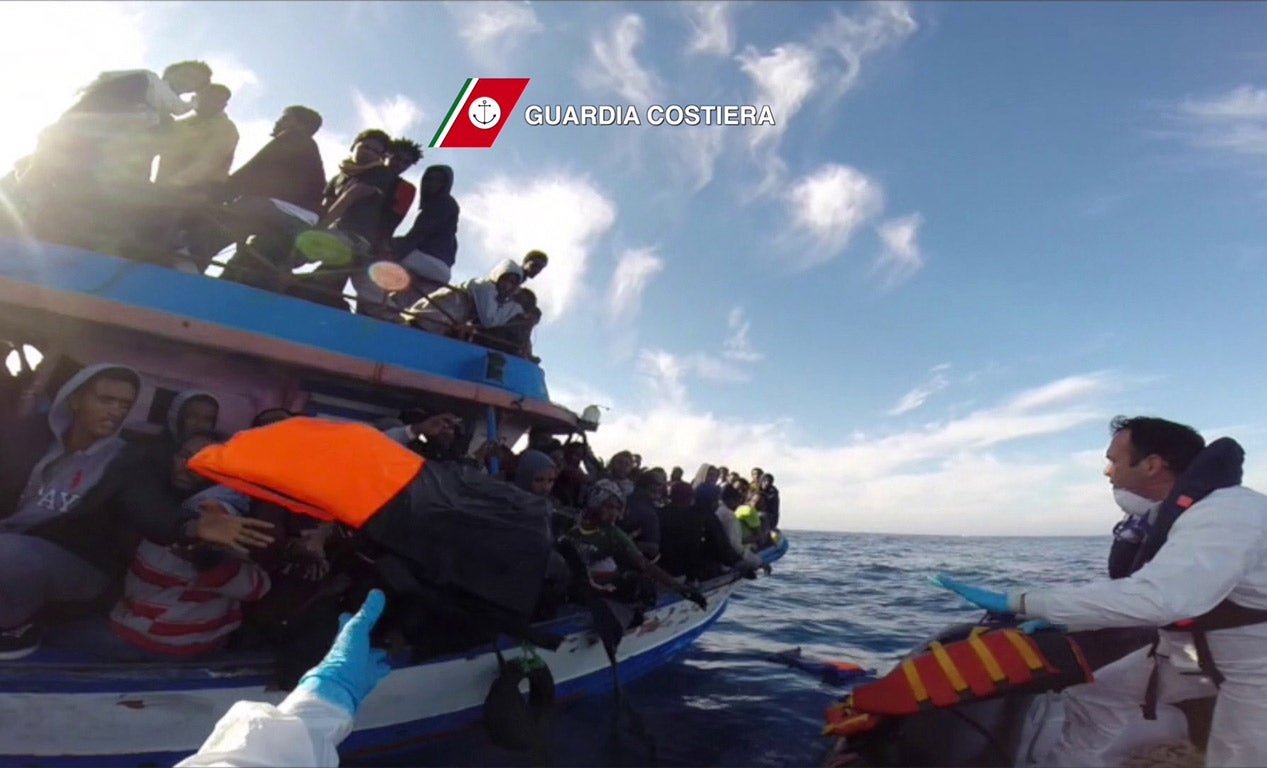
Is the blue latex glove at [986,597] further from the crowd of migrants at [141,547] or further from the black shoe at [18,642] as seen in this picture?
the black shoe at [18,642]

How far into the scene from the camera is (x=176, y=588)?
11.2ft

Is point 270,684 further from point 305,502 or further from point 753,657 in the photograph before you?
point 753,657

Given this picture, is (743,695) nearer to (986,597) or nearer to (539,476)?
(539,476)

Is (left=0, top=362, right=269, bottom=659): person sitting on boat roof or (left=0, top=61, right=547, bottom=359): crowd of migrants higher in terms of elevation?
(left=0, top=61, right=547, bottom=359): crowd of migrants

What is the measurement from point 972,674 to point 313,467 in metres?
3.48

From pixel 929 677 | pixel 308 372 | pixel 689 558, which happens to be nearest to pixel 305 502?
pixel 308 372

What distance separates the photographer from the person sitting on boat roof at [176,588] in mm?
3258

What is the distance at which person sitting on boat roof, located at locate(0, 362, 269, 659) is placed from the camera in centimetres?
305

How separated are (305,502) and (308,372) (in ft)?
9.39

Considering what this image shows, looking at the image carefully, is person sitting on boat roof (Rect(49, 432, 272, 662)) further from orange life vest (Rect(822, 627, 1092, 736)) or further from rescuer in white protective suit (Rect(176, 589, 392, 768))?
orange life vest (Rect(822, 627, 1092, 736))

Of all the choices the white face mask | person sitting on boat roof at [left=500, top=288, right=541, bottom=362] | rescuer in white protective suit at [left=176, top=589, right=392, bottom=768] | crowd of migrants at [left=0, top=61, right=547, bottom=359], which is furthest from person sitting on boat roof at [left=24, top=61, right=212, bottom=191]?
the white face mask

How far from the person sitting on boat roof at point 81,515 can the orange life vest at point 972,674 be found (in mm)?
3476

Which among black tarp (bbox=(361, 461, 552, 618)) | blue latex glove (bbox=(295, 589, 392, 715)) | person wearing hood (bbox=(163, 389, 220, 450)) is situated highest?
person wearing hood (bbox=(163, 389, 220, 450))

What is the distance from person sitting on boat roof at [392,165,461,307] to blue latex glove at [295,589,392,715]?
5.25 m
